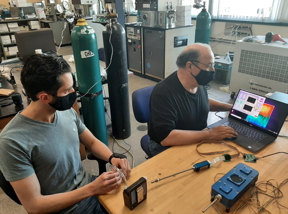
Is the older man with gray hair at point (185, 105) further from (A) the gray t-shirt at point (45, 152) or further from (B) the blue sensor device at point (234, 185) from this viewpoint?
(A) the gray t-shirt at point (45, 152)

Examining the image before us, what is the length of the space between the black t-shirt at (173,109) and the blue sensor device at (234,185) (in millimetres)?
458

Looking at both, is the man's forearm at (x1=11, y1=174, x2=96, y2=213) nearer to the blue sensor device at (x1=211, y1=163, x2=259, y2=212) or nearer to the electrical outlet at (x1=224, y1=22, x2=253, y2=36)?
the blue sensor device at (x1=211, y1=163, x2=259, y2=212)

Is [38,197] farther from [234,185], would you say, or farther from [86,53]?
[86,53]

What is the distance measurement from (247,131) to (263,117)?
122 mm

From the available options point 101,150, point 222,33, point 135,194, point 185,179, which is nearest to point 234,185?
point 185,179

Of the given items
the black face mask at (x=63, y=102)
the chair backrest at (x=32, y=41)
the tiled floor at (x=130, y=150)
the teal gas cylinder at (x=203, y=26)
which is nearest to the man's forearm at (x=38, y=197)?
the black face mask at (x=63, y=102)

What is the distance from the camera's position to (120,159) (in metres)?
1.19

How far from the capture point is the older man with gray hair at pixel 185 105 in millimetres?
1308

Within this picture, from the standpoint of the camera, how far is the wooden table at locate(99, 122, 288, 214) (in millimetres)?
892

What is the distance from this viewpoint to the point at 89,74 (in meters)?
1.96

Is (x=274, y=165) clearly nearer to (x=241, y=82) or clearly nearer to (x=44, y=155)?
(x=44, y=155)

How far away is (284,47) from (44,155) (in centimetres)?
275

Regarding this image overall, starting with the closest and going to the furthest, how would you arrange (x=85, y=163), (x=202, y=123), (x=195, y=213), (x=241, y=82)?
1. (x=195, y=213)
2. (x=202, y=123)
3. (x=85, y=163)
4. (x=241, y=82)

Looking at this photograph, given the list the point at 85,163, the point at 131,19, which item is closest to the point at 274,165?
the point at 85,163
